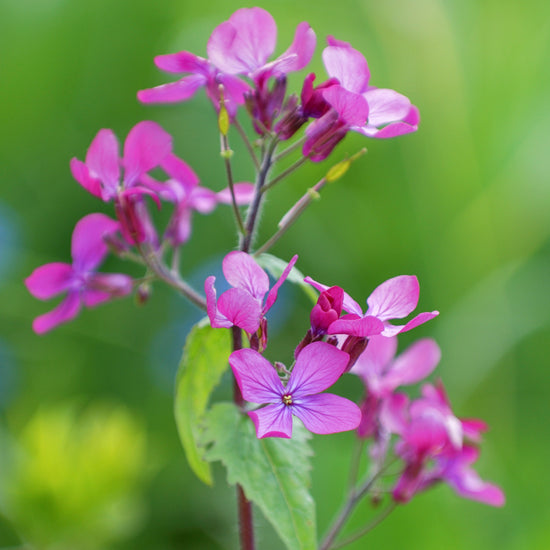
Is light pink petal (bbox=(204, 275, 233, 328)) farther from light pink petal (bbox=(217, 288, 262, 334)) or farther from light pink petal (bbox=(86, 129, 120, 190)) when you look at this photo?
light pink petal (bbox=(86, 129, 120, 190))

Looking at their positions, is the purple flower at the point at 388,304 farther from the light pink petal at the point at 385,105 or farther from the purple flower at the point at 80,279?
the purple flower at the point at 80,279

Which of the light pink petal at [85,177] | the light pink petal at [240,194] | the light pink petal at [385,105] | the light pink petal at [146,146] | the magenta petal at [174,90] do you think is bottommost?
the light pink petal at [240,194]

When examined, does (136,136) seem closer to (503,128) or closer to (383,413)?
(383,413)

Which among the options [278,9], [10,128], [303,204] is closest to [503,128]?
[278,9]

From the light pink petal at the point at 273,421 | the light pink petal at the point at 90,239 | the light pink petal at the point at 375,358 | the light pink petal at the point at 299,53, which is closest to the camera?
the light pink petal at the point at 273,421

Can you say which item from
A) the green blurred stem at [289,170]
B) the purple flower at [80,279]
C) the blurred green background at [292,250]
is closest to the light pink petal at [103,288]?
the purple flower at [80,279]

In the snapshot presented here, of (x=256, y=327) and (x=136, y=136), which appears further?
(x=136, y=136)

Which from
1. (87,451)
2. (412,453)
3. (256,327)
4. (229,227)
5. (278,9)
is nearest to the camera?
(256,327)
